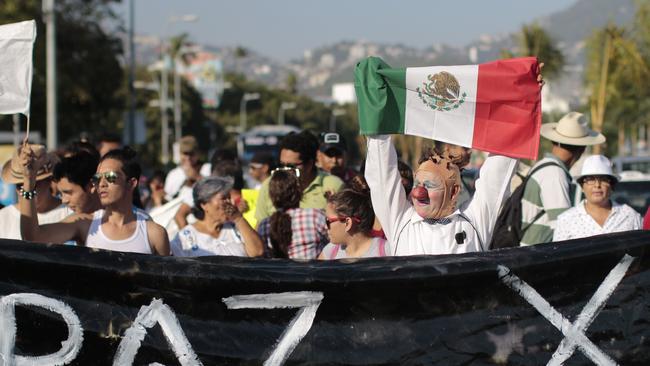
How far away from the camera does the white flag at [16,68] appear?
4.75 meters

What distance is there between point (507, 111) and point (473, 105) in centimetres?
15

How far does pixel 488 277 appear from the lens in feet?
11.7

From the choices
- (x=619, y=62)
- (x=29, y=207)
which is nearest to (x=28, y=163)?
(x=29, y=207)

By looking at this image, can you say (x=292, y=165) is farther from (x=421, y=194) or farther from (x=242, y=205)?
(x=421, y=194)

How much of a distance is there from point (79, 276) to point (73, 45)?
32.1 metres

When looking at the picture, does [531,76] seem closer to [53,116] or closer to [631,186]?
[631,186]

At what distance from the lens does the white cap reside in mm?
5938

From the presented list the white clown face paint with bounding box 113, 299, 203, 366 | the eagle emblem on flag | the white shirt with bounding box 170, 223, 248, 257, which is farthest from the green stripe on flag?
the white shirt with bounding box 170, 223, 248, 257

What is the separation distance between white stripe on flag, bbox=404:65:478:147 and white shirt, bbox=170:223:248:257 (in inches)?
68.2

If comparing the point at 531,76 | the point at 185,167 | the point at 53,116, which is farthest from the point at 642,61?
the point at 531,76

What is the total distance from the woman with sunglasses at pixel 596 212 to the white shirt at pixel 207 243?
1.83m

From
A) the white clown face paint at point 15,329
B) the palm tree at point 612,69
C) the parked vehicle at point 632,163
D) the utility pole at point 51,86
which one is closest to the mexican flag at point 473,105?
the white clown face paint at point 15,329

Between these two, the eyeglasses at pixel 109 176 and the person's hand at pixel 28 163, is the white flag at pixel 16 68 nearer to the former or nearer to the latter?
the person's hand at pixel 28 163

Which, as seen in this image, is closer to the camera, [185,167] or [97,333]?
[97,333]
